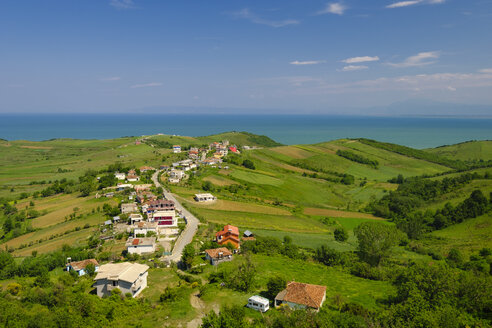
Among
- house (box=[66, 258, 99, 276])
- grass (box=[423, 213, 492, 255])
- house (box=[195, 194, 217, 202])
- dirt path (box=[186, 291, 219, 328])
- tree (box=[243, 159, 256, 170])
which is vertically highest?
tree (box=[243, 159, 256, 170])

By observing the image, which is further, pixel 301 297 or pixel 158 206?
pixel 158 206

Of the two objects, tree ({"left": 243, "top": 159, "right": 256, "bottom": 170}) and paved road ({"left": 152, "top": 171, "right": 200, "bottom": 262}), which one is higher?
tree ({"left": 243, "top": 159, "right": 256, "bottom": 170})

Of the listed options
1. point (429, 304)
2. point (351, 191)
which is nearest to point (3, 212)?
point (429, 304)

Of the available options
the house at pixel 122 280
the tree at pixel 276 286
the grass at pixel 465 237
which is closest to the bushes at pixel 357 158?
the grass at pixel 465 237

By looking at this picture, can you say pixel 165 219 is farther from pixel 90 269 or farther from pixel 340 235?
pixel 340 235

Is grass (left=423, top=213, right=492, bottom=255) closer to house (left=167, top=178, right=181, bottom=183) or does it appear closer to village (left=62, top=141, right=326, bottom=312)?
village (left=62, top=141, right=326, bottom=312)

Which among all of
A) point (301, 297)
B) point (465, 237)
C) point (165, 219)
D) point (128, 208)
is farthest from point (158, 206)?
point (465, 237)

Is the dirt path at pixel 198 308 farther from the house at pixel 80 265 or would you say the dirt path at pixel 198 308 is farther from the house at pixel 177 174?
the house at pixel 177 174

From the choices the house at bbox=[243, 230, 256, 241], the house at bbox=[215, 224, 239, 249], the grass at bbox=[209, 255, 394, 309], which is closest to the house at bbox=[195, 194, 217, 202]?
the house at bbox=[243, 230, 256, 241]

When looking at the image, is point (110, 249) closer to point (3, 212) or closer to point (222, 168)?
point (3, 212)
